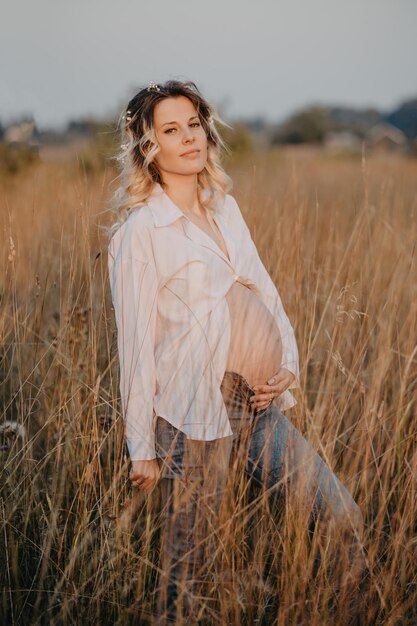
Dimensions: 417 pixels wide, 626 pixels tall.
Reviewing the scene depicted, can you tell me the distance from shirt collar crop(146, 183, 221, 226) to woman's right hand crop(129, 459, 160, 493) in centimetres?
67

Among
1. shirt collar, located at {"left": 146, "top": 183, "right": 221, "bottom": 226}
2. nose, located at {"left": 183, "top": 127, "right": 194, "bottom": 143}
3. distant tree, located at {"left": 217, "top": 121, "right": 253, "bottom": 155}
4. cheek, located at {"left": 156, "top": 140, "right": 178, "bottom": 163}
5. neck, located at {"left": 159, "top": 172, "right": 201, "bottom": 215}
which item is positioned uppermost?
distant tree, located at {"left": 217, "top": 121, "right": 253, "bottom": 155}

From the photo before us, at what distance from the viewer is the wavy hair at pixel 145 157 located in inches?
75.5

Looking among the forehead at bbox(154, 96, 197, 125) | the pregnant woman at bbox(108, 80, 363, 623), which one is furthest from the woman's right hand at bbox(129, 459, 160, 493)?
the forehead at bbox(154, 96, 197, 125)

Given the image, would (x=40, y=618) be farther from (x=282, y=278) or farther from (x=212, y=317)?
(x=282, y=278)

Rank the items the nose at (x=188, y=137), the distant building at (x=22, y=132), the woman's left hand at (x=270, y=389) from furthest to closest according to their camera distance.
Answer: the distant building at (x=22, y=132), the nose at (x=188, y=137), the woman's left hand at (x=270, y=389)

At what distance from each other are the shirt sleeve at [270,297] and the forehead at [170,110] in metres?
0.34

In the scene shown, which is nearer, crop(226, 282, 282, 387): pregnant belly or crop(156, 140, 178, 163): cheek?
crop(226, 282, 282, 387): pregnant belly

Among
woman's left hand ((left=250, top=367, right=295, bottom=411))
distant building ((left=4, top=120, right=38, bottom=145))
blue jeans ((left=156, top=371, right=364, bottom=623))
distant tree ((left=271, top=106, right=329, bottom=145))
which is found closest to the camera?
blue jeans ((left=156, top=371, right=364, bottom=623))

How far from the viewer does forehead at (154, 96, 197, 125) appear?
1.93 meters

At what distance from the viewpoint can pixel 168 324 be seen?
5.97 feet

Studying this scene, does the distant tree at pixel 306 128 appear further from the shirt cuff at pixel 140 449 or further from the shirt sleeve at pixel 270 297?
the shirt cuff at pixel 140 449

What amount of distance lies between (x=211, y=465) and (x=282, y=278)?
1229 millimetres

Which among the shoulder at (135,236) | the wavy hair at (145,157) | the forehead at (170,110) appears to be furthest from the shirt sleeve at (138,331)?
the forehead at (170,110)

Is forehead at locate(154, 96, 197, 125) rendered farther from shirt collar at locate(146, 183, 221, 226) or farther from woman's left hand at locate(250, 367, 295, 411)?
woman's left hand at locate(250, 367, 295, 411)
